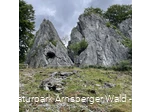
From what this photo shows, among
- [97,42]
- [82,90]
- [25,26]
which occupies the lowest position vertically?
[82,90]

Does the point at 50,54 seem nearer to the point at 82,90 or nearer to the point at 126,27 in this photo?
the point at 82,90

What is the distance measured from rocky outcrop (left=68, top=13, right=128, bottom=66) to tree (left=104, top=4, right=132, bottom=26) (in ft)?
10.5

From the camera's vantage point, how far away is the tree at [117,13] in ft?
129

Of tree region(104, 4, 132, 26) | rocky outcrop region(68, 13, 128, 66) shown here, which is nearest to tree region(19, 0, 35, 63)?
rocky outcrop region(68, 13, 128, 66)

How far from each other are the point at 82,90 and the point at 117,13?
26.2 m

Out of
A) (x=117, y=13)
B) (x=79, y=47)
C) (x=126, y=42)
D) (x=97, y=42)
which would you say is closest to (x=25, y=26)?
A: (x=79, y=47)

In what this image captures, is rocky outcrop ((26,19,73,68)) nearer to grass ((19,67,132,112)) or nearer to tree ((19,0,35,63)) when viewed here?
tree ((19,0,35,63))

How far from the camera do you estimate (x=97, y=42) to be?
3306 cm

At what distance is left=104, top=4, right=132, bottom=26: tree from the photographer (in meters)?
39.5

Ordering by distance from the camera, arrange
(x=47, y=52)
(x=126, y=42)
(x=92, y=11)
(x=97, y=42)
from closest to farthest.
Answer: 1. (x=47, y=52)
2. (x=97, y=42)
3. (x=126, y=42)
4. (x=92, y=11)

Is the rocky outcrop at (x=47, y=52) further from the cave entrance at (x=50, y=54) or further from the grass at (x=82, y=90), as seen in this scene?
the grass at (x=82, y=90)

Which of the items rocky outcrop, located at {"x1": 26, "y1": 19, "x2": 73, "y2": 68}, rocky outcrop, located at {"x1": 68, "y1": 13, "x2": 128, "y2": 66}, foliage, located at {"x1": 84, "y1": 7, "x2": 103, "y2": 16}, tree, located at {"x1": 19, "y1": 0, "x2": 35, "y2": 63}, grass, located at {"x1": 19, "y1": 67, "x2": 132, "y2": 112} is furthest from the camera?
foliage, located at {"x1": 84, "y1": 7, "x2": 103, "y2": 16}
